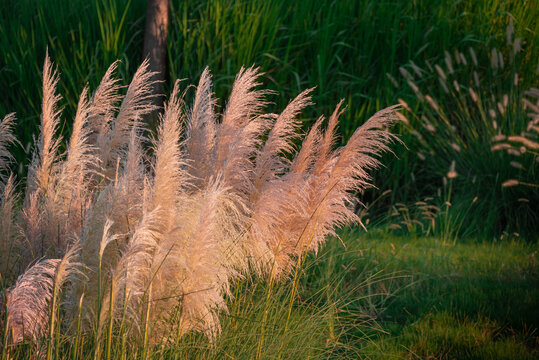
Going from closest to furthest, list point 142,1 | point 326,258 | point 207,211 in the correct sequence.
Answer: point 207,211
point 326,258
point 142,1

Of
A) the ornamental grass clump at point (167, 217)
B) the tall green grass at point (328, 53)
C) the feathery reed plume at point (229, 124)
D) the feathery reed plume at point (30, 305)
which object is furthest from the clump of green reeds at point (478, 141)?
the feathery reed plume at point (30, 305)

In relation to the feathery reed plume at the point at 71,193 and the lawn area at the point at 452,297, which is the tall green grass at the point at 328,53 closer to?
the lawn area at the point at 452,297

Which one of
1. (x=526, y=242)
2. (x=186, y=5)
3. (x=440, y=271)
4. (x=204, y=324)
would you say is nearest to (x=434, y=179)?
(x=526, y=242)

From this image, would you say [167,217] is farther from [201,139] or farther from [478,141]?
[478,141]

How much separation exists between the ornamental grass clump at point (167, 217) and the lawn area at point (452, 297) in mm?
781

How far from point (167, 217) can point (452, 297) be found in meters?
3.09

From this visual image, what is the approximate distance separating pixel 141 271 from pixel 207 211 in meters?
0.45

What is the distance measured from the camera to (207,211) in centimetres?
212

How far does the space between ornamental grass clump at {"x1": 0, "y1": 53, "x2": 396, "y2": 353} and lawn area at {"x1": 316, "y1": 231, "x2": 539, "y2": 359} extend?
2.56 ft

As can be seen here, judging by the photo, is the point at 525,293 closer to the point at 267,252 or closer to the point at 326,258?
the point at 326,258

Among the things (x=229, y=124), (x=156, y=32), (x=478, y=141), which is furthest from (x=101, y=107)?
(x=478, y=141)

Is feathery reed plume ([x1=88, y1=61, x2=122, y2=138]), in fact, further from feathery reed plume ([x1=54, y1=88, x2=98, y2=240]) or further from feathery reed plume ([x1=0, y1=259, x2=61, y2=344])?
feathery reed plume ([x1=0, y1=259, x2=61, y2=344])

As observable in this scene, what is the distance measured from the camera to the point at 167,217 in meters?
2.33

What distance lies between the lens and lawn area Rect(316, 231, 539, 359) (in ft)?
13.1
